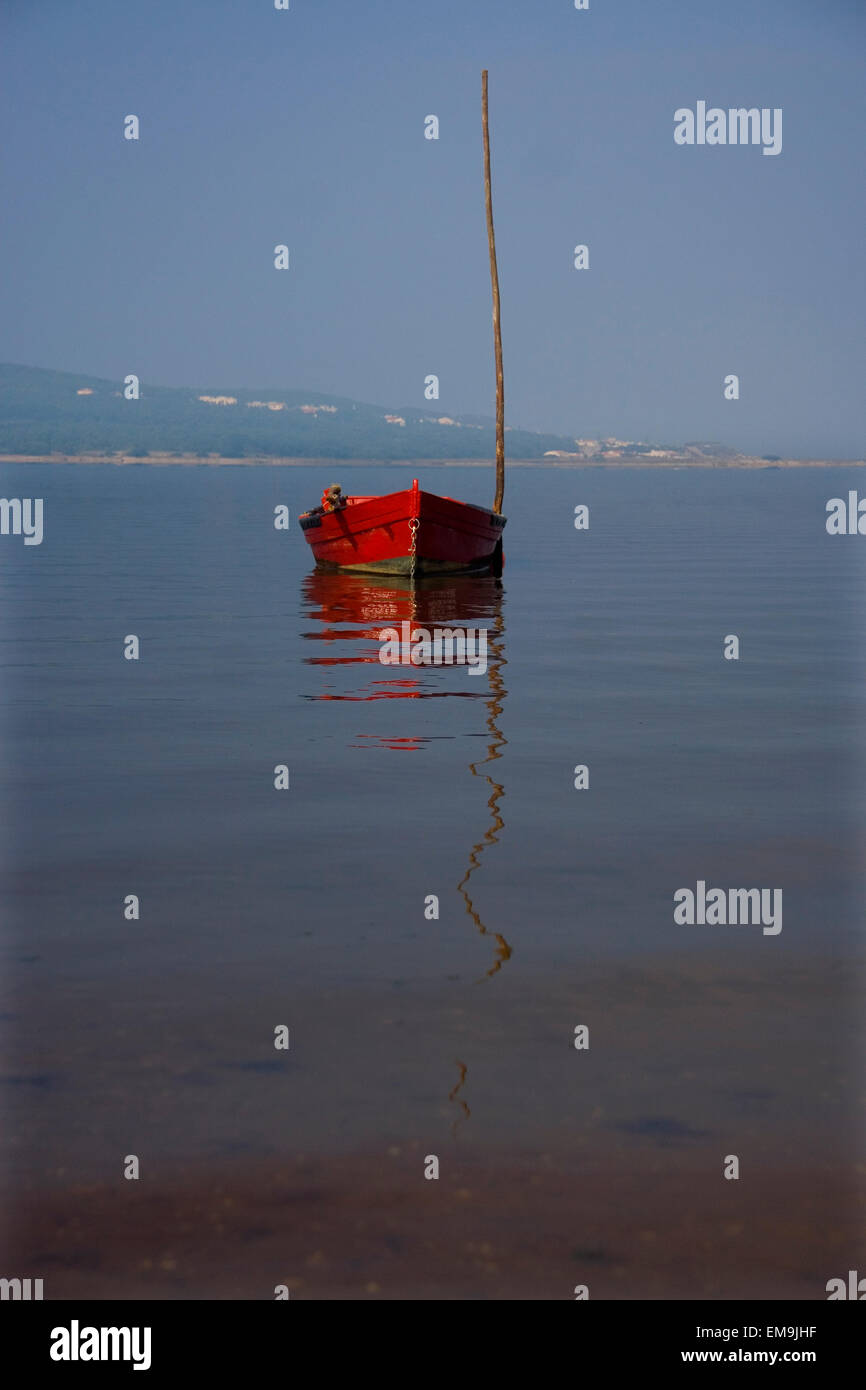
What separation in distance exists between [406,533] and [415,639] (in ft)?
32.5

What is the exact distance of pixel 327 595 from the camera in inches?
1272

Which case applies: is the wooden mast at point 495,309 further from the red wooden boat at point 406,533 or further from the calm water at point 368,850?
the calm water at point 368,850

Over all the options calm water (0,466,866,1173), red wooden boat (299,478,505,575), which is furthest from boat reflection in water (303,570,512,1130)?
red wooden boat (299,478,505,575)

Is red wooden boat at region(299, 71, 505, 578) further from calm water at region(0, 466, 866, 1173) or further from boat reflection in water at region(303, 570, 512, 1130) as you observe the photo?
calm water at region(0, 466, 866, 1173)

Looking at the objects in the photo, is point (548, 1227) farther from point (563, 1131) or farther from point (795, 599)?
point (795, 599)

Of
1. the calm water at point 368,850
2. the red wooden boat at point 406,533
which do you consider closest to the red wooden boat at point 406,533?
the red wooden boat at point 406,533

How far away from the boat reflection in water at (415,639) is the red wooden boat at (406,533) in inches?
13.8

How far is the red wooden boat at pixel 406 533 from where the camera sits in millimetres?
33531

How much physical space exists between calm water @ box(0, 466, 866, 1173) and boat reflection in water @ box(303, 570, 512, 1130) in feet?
0.25

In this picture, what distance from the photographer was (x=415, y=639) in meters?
24.2

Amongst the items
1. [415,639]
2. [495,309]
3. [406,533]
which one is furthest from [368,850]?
[495,309]

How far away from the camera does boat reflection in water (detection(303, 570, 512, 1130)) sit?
1197 cm

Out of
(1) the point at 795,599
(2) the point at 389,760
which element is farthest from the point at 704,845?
(1) the point at 795,599
